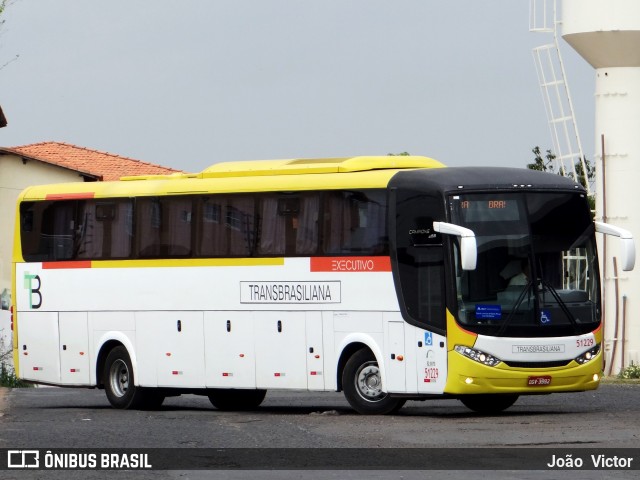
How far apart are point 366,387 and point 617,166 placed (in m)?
22.6

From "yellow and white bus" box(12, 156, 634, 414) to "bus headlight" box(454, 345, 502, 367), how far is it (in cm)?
2

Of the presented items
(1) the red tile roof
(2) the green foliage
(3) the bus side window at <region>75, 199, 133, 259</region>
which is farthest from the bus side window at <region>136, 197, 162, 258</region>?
(1) the red tile roof

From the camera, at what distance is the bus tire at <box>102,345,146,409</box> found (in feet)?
82.9

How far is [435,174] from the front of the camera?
843 inches

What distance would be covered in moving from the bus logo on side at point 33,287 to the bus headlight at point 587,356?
30.9ft

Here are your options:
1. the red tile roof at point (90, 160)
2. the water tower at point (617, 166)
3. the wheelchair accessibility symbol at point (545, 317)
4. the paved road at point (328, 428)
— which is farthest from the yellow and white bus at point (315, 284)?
the red tile roof at point (90, 160)

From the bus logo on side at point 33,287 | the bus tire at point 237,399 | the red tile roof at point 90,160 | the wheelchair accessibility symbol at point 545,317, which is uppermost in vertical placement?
the red tile roof at point 90,160

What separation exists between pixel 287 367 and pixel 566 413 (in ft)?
12.9

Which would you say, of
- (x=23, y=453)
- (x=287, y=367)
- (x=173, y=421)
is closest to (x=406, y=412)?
(x=287, y=367)

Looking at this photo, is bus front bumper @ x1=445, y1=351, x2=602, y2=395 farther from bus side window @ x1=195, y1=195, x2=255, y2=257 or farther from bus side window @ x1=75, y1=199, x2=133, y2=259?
bus side window @ x1=75, y1=199, x2=133, y2=259

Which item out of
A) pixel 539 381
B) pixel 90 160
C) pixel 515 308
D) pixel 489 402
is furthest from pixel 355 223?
pixel 90 160

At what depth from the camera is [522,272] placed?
68.5ft

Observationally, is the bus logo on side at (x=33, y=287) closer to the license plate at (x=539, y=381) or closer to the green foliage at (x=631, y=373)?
the license plate at (x=539, y=381)

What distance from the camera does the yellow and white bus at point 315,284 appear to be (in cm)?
2084
